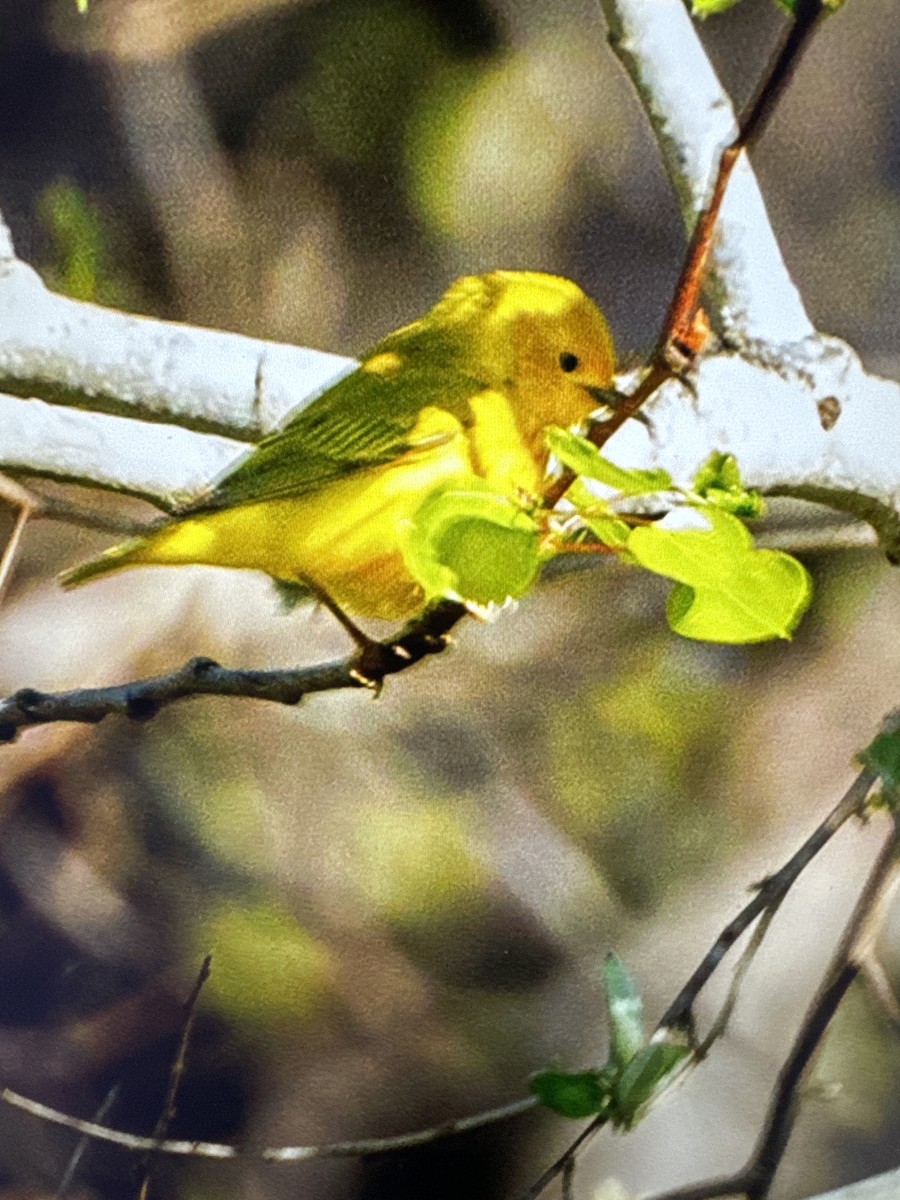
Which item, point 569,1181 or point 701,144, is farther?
point 569,1181

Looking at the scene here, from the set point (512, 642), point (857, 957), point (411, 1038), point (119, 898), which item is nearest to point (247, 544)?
point (512, 642)

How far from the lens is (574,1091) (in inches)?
39.2

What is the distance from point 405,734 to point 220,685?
17 cm

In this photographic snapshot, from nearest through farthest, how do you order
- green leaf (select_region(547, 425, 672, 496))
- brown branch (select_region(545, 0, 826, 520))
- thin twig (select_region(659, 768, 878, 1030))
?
green leaf (select_region(547, 425, 672, 496)), brown branch (select_region(545, 0, 826, 520)), thin twig (select_region(659, 768, 878, 1030))

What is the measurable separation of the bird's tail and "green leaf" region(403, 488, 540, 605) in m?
0.28

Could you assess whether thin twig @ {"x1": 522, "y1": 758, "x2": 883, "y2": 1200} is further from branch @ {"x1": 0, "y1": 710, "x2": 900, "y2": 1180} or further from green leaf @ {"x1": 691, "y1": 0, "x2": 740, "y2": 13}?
green leaf @ {"x1": 691, "y1": 0, "x2": 740, "y2": 13}

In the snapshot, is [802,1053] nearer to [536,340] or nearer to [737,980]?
[737,980]

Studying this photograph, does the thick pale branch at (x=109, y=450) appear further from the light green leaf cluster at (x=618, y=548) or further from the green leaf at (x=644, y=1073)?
the green leaf at (x=644, y=1073)

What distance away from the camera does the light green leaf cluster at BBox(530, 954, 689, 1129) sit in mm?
992

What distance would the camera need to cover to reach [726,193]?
91cm

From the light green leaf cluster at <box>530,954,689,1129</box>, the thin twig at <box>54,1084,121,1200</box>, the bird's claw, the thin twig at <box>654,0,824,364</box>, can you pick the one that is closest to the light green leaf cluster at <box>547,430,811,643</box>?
the thin twig at <box>654,0,824,364</box>

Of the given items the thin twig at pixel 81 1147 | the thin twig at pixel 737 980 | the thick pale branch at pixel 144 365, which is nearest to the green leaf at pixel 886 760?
the thin twig at pixel 737 980

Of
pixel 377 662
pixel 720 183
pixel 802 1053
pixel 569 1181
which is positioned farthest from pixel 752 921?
pixel 720 183

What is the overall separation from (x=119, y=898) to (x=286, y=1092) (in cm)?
23
